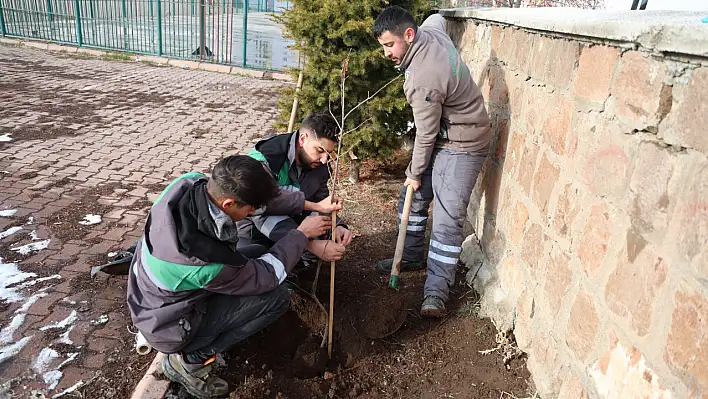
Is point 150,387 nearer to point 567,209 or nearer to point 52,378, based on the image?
point 52,378

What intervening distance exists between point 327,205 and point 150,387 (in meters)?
1.46

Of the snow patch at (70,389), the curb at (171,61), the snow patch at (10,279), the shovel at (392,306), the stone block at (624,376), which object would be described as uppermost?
the stone block at (624,376)

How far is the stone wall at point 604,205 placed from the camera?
5.44 ft

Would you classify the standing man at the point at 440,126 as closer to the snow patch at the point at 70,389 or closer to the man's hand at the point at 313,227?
the man's hand at the point at 313,227

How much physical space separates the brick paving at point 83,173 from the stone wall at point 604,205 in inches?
93.7

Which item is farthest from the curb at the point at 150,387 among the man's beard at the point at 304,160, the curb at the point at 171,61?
the curb at the point at 171,61

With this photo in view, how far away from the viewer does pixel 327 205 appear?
3.33 m

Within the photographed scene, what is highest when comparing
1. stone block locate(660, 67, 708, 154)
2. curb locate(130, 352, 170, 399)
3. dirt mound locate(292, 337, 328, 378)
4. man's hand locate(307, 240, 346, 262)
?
stone block locate(660, 67, 708, 154)

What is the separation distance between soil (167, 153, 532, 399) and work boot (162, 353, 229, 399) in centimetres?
8

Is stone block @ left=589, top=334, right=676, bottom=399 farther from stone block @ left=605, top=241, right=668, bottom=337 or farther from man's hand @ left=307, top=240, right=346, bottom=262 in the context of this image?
man's hand @ left=307, top=240, right=346, bottom=262

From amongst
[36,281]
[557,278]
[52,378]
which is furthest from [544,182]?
[36,281]

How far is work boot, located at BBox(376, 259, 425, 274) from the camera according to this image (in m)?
4.16

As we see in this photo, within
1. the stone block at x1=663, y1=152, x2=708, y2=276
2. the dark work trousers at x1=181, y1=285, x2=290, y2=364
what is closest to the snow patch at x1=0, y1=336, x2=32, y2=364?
the dark work trousers at x1=181, y1=285, x2=290, y2=364

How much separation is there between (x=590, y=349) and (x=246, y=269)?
1673mm
